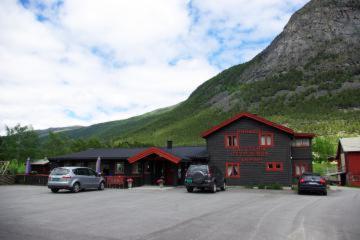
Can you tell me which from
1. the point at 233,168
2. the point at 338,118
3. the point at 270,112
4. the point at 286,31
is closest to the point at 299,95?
the point at 270,112

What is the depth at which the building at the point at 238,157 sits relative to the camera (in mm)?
30094

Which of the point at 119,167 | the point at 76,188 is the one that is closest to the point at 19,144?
the point at 119,167

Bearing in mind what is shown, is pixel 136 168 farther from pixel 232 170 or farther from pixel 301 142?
pixel 301 142

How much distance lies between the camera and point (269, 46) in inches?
6225

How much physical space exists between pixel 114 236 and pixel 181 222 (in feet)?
9.36

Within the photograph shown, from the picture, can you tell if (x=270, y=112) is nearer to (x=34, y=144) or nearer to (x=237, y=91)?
(x=237, y=91)

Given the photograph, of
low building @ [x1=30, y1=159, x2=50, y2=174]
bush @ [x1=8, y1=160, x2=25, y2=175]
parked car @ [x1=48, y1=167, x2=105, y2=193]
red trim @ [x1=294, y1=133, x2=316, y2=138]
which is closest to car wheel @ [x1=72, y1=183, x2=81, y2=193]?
parked car @ [x1=48, y1=167, x2=105, y2=193]

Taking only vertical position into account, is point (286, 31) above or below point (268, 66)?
above

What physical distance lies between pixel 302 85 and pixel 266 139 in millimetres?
89985

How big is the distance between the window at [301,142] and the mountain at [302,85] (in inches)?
1535

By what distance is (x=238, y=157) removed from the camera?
31.4 m

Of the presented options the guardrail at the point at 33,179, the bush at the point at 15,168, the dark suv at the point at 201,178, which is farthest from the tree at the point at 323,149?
the bush at the point at 15,168

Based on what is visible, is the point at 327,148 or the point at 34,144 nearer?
the point at 327,148

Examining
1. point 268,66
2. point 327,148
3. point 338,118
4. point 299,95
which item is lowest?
point 327,148
